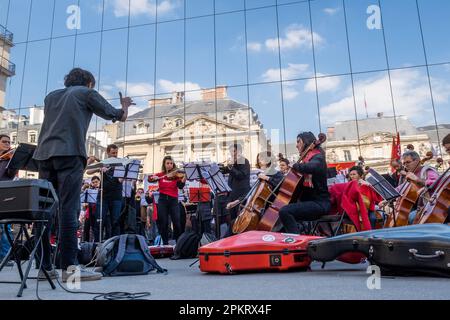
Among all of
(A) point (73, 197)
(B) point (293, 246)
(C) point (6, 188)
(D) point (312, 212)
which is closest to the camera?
(C) point (6, 188)

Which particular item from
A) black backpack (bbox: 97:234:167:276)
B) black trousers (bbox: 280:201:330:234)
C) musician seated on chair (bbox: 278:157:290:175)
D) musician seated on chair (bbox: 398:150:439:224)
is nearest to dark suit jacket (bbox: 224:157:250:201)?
musician seated on chair (bbox: 278:157:290:175)

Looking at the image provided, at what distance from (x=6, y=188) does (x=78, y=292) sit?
0.73 metres

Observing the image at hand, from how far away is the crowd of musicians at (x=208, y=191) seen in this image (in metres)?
3.11

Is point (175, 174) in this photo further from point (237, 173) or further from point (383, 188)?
point (383, 188)

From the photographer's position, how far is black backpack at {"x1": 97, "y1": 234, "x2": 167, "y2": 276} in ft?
11.4

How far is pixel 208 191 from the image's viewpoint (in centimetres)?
708

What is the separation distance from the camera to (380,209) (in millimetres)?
6023

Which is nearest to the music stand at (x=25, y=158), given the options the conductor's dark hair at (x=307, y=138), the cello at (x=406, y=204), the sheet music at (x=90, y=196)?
the conductor's dark hair at (x=307, y=138)

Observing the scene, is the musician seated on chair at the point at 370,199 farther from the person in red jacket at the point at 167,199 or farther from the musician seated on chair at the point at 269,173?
the person in red jacket at the point at 167,199

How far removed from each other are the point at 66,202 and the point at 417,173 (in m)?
4.09

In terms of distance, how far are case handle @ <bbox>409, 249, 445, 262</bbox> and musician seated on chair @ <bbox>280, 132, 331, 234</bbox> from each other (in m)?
1.40

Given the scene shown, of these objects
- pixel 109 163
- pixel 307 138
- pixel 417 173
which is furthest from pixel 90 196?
pixel 417 173
